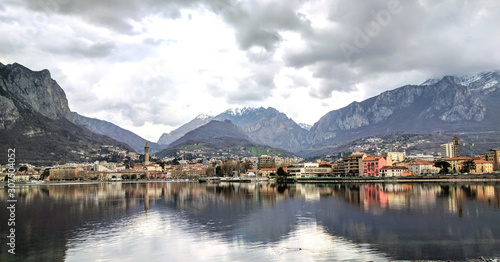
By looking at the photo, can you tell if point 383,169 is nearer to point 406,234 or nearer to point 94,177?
point 406,234

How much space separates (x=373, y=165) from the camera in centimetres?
12612

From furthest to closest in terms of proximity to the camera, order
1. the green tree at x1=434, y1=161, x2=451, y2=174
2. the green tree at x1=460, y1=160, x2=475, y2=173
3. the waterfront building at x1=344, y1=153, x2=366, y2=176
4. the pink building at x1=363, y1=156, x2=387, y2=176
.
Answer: the waterfront building at x1=344, y1=153, x2=366, y2=176 → the pink building at x1=363, y1=156, x2=387, y2=176 → the green tree at x1=434, y1=161, x2=451, y2=174 → the green tree at x1=460, y1=160, x2=475, y2=173

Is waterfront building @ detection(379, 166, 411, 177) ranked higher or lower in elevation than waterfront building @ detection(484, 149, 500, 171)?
lower

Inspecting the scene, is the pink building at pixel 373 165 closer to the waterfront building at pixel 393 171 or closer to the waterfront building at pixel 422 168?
the waterfront building at pixel 393 171

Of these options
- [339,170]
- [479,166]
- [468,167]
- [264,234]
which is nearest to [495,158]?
[479,166]

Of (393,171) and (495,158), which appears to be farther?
(495,158)

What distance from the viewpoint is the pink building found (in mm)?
124812

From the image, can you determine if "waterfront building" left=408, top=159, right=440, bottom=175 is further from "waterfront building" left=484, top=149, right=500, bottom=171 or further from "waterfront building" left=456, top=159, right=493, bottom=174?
"waterfront building" left=484, top=149, right=500, bottom=171

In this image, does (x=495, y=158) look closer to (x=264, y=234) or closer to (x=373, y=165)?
(x=373, y=165)

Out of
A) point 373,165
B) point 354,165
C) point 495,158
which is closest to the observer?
point 495,158

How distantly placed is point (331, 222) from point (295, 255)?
12.5 metres

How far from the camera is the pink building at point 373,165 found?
125 m

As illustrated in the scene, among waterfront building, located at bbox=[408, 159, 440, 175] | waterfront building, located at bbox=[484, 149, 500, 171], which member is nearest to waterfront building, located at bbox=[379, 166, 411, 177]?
waterfront building, located at bbox=[408, 159, 440, 175]

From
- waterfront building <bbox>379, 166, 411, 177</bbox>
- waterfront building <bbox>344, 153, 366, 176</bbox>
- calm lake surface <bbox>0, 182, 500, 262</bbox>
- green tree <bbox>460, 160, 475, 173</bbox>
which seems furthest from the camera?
waterfront building <bbox>344, 153, 366, 176</bbox>
